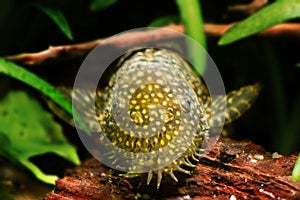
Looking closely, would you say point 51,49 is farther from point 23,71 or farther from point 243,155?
point 243,155

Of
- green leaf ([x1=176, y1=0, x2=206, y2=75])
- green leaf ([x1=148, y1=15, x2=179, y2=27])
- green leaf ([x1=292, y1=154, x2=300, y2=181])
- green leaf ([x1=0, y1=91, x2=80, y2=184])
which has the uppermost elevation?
green leaf ([x1=148, y1=15, x2=179, y2=27])

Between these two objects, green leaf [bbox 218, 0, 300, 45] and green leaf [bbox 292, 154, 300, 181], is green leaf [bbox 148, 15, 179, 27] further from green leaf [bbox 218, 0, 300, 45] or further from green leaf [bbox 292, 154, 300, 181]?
green leaf [bbox 292, 154, 300, 181]

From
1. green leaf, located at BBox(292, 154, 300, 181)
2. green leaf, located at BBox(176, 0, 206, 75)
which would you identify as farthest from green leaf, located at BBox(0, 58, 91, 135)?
green leaf, located at BBox(292, 154, 300, 181)

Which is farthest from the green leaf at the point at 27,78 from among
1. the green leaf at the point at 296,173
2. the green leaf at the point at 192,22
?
the green leaf at the point at 296,173

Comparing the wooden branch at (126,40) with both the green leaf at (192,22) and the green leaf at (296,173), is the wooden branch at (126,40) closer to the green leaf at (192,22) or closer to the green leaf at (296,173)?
the green leaf at (192,22)

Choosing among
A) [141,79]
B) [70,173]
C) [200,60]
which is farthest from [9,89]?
[200,60]

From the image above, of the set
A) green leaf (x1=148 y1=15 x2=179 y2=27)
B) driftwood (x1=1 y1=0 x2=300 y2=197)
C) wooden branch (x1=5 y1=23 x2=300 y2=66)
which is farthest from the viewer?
green leaf (x1=148 y1=15 x2=179 y2=27)

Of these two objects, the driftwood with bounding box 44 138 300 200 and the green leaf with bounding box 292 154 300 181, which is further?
the driftwood with bounding box 44 138 300 200
